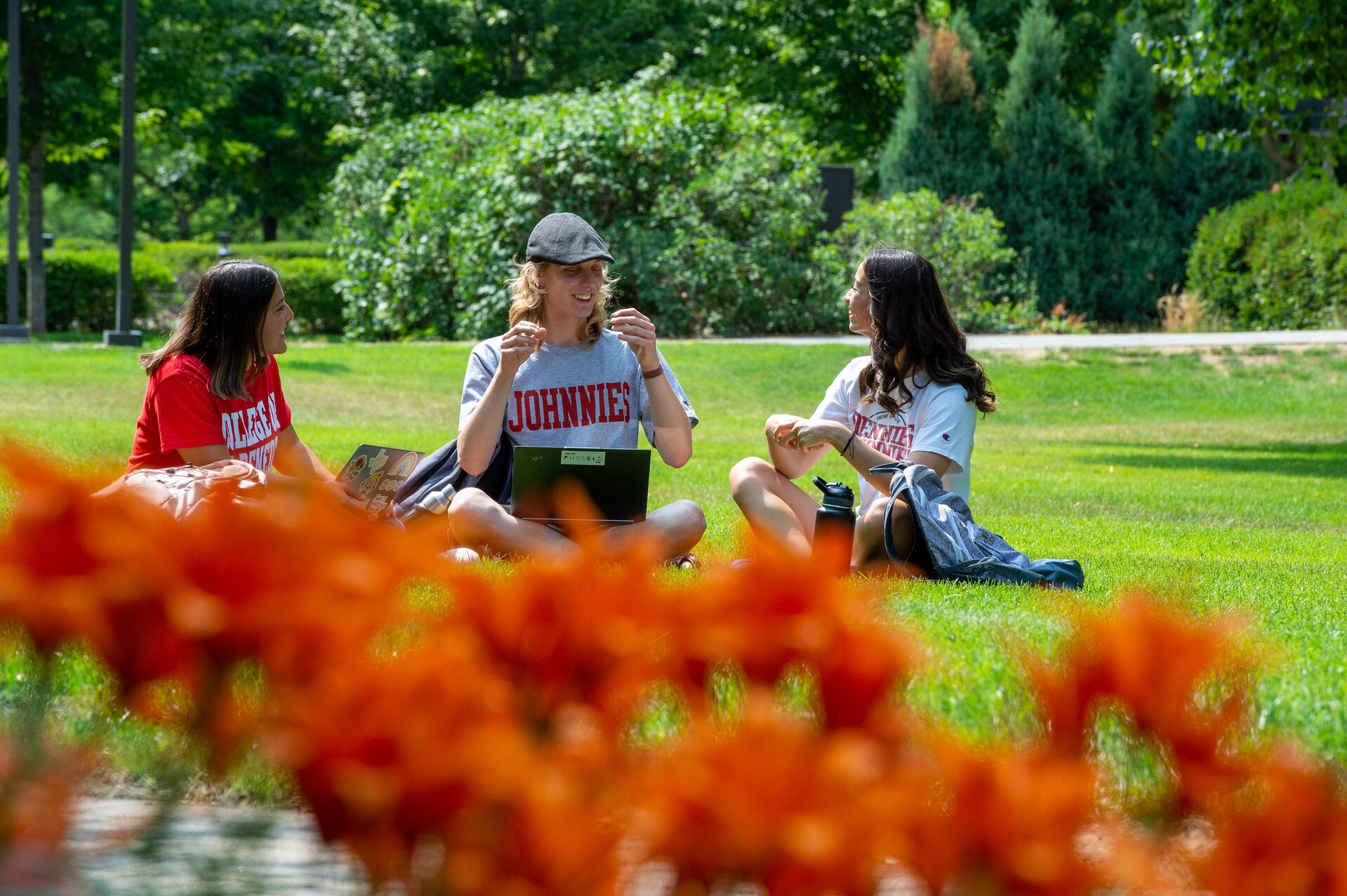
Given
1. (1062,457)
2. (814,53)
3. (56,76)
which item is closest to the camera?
(1062,457)

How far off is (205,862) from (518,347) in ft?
13.3

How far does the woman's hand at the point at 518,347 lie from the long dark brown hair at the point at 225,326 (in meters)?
0.80

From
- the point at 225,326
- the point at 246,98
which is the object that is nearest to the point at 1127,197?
the point at 246,98

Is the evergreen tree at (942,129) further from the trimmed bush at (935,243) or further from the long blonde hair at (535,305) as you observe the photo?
the long blonde hair at (535,305)

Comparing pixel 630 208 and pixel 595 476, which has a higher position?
pixel 630 208

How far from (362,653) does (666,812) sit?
352mm

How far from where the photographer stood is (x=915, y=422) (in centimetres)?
557

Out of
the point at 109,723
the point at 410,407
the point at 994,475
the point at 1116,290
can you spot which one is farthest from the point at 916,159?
the point at 109,723

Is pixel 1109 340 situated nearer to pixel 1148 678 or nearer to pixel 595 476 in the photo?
pixel 595 476

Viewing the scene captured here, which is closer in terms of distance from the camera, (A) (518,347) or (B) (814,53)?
(A) (518,347)

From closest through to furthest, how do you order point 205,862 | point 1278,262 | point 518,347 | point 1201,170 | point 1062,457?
1. point 205,862
2. point 518,347
3. point 1062,457
4. point 1278,262
5. point 1201,170

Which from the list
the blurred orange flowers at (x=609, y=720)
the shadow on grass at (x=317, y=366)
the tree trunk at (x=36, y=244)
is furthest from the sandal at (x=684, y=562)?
the tree trunk at (x=36, y=244)

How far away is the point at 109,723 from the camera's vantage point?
1.37 metres

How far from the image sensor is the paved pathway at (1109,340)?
17.6m
